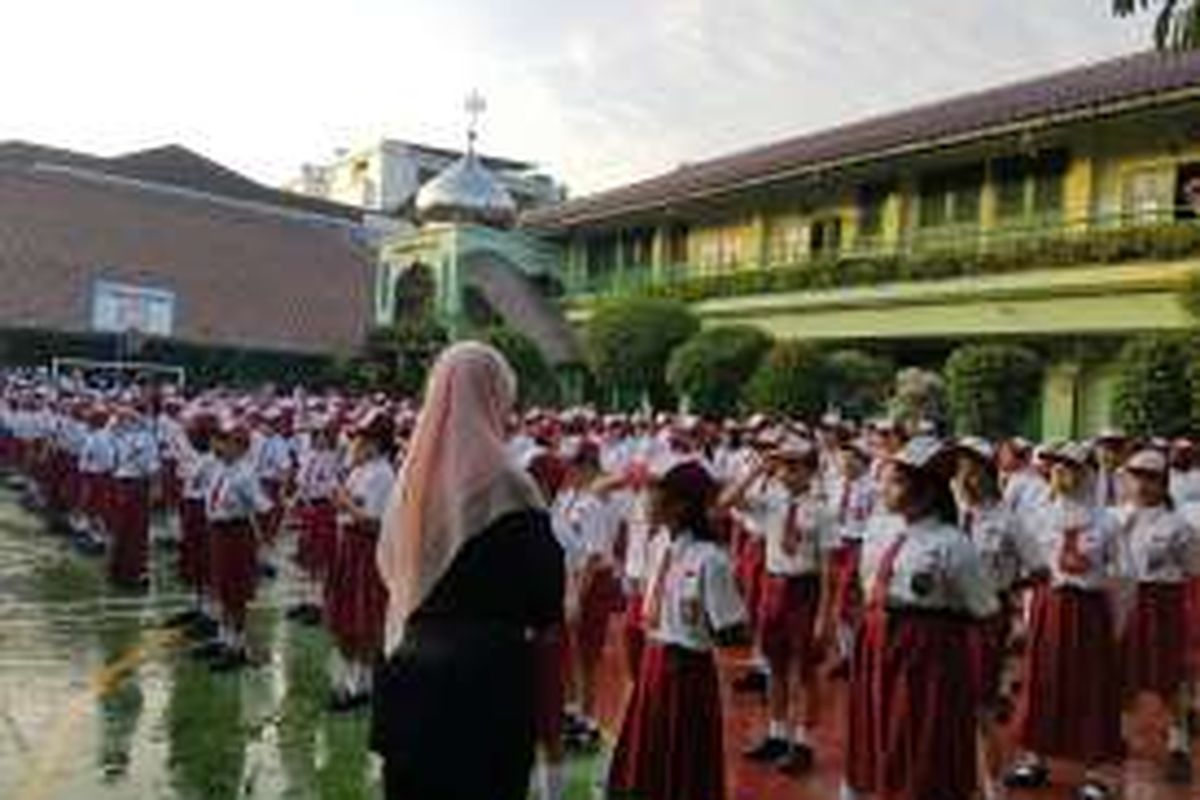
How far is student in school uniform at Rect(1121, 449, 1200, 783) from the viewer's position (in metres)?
11.2

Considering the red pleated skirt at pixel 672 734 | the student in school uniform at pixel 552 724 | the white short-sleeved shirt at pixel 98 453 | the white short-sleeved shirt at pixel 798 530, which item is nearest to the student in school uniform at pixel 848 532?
the white short-sleeved shirt at pixel 798 530

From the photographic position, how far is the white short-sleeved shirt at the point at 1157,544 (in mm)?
11227

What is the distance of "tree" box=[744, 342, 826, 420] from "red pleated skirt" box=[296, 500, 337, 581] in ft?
40.0

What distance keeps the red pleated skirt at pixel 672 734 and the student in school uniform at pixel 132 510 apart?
10.8 meters

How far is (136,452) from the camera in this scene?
18.8m

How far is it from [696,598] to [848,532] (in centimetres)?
519

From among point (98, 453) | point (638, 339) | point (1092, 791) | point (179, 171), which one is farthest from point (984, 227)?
point (179, 171)

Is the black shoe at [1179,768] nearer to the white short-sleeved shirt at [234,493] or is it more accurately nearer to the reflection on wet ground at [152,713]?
the reflection on wet ground at [152,713]

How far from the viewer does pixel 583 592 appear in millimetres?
10938

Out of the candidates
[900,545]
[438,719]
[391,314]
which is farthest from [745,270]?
[438,719]

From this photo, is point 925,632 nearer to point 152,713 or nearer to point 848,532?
Answer: point 848,532

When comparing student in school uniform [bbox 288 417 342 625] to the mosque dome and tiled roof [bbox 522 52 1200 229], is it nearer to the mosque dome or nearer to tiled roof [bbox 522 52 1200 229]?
tiled roof [bbox 522 52 1200 229]

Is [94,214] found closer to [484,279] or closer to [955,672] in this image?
[484,279]

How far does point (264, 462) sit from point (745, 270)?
1955 cm
